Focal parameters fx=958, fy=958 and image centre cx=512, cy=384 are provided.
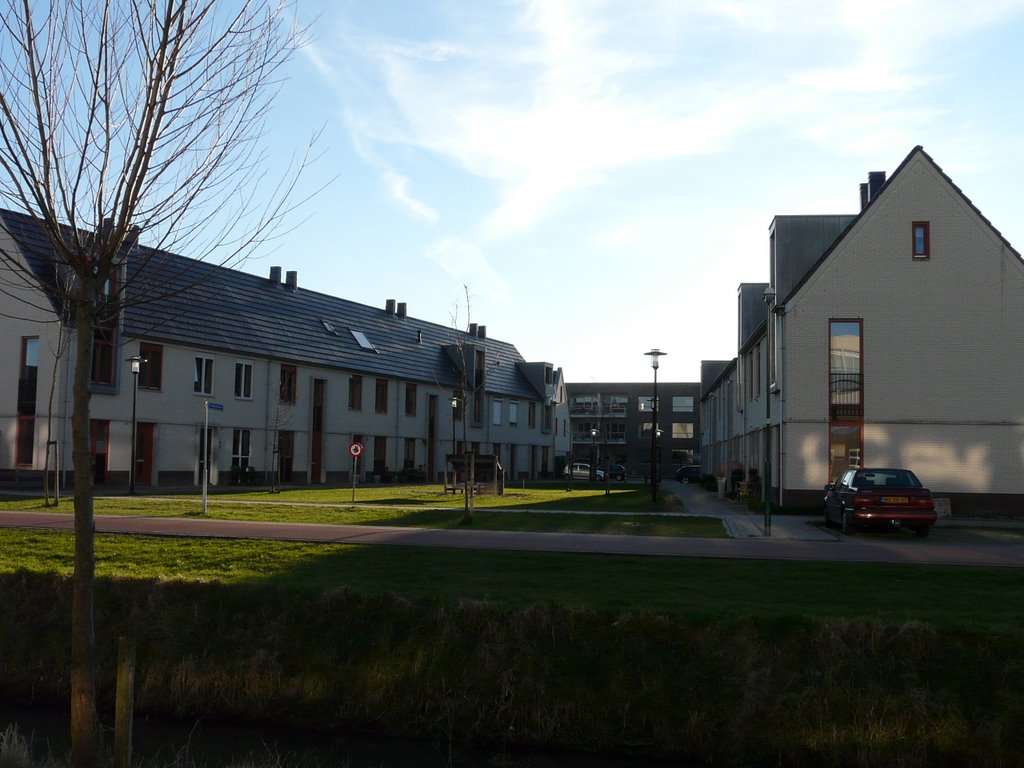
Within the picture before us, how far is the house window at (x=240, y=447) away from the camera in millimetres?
40688

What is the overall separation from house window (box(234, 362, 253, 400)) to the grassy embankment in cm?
2793

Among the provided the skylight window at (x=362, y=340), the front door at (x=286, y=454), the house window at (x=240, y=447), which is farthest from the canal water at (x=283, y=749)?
the skylight window at (x=362, y=340)

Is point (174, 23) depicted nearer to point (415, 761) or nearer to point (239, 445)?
point (415, 761)

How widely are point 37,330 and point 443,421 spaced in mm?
27570

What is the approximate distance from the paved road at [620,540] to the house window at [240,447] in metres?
18.7

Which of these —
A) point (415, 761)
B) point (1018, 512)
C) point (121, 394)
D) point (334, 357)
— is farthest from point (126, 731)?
point (334, 357)

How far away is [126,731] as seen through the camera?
19.7ft

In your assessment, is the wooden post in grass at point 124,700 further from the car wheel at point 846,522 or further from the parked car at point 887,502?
the car wheel at point 846,522

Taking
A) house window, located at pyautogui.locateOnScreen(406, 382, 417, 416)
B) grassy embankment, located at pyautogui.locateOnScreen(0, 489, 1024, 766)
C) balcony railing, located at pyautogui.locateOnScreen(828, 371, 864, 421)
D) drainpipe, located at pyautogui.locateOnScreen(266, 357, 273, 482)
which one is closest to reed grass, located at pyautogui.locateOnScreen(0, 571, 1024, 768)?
grassy embankment, located at pyautogui.locateOnScreen(0, 489, 1024, 766)

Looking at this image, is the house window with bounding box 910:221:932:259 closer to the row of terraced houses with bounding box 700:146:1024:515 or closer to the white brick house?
the row of terraced houses with bounding box 700:146:1024:515

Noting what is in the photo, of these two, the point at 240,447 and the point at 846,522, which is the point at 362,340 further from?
the point at 846,522

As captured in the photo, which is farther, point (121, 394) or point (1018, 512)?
point (121, 394)

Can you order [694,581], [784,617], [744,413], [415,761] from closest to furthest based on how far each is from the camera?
1. [415,761]
2. [784,617]
3. [694,581]
4. [744,413]

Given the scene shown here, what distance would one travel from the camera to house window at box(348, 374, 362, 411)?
160 feet
